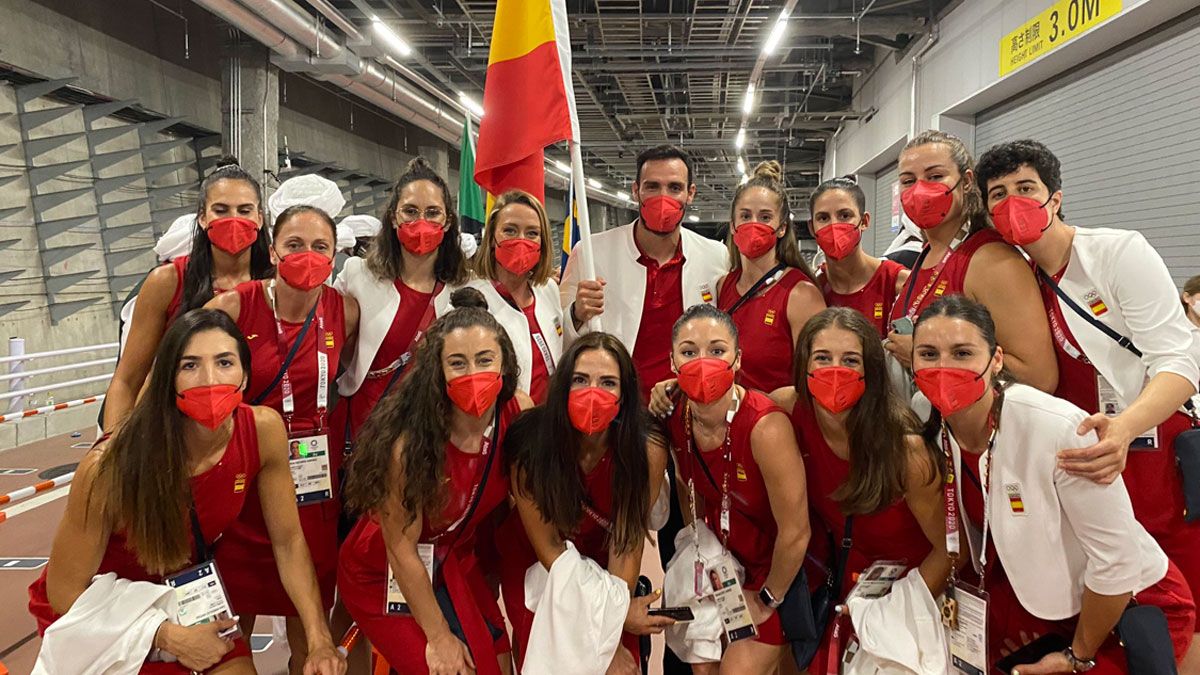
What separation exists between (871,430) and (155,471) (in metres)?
2.12

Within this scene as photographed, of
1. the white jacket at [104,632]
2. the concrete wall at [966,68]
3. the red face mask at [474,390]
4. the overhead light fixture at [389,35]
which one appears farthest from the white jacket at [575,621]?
the overhead light fixture at [389,35]

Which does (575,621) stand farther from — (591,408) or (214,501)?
(214,501)

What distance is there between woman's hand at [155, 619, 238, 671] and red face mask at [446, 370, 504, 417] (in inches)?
38.1

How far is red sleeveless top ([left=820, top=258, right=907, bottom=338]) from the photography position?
3.06 m

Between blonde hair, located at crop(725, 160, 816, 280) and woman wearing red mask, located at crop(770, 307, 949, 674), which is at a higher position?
blonde hair, located at crop(725, 160, 816, 280)

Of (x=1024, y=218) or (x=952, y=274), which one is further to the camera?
(x=952, y=274)

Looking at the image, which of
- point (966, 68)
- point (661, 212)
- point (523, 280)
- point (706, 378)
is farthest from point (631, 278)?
point (966, 68)

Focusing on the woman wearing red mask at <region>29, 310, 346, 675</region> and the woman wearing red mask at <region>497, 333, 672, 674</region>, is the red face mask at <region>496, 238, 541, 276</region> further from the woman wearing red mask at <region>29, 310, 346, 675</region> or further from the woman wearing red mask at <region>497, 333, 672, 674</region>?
the woman wearing red mask at <region>29, 310, 346, 675</region>

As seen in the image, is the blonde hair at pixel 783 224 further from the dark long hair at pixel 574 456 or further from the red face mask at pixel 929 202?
the dark long hair at pixel 574 456

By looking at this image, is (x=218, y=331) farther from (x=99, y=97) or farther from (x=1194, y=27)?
(x=99, y=97)

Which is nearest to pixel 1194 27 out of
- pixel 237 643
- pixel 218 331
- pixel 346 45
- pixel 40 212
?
pixel 218 331

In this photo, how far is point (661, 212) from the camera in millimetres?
3146

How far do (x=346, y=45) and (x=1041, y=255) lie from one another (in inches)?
354

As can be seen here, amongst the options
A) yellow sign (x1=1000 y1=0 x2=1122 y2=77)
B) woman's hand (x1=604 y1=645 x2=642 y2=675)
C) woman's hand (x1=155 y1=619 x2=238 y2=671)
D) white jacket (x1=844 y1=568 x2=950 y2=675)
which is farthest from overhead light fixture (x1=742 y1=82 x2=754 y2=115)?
woman's hand (x1=155 y1=619 x2=238 y2=671)
